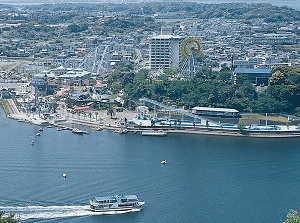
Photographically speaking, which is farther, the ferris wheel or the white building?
the white building

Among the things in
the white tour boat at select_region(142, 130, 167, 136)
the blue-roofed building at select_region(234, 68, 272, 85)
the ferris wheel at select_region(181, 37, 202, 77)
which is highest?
the ferris wheel at select_region(181, 37, 202, 77)

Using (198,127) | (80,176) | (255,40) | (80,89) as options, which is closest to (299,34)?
(255,40)

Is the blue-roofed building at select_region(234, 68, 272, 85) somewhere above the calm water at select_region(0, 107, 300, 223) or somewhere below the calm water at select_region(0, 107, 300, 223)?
above

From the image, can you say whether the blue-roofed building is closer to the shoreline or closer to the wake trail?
the shoreline

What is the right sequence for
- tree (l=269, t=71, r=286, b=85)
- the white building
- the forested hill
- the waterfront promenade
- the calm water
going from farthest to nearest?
the forested hill
the white building
tree (l=269, t=71, r=286, b=85)
the waterfront promenade
the calm water

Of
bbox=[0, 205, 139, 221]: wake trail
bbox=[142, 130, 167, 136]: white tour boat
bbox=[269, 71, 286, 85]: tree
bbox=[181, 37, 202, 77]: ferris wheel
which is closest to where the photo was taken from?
bbox=[0, 205, 139, 221]: wake trail

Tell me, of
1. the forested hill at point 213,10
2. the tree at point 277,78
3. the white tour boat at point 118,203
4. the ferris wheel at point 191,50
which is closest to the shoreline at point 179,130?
the tree at point 277,78

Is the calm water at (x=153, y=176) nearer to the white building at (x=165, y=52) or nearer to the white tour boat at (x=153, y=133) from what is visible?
the white tour boat at (x=153, y=133)

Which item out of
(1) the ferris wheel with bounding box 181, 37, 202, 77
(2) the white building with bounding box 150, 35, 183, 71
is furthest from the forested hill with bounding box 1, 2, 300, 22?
(1) the ferris wheel with bounding box 181, 37, 202, 77
